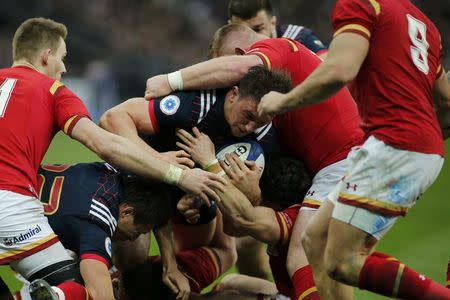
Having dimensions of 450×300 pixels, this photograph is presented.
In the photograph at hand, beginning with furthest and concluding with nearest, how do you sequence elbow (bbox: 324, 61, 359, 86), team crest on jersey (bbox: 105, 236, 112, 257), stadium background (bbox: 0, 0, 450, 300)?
stadium background (bbox: 0, 0, 450, 300) → team crest on jersey (bbox: 105, 236, 112, 257) → elbow (bbox: 324, 61, 359, 86)

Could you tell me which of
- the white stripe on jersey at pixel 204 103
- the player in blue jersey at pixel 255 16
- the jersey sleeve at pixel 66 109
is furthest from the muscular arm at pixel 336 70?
the player in blue jersey at pixel 255 16

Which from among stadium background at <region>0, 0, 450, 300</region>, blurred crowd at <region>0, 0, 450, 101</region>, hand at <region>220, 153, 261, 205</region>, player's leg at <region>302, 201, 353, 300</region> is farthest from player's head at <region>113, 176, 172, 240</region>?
blurred crowd at <region>0, 0, 450, 101</region>

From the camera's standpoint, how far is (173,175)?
192 inches

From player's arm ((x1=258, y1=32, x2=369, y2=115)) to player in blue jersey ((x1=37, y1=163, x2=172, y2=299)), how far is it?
1.19 metres

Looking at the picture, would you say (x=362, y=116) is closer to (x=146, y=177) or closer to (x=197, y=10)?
(x=146, y=177)

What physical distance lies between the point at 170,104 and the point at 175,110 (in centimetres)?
4

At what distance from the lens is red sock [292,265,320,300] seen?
4898mm

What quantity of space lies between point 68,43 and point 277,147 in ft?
37.4

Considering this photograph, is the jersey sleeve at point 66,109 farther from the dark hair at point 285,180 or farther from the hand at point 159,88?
the dark hair at point 285,180

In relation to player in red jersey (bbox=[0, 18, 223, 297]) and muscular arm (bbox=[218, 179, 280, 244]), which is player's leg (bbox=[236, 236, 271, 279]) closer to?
muscular arm (bbox=[218, 179, 280, 244])

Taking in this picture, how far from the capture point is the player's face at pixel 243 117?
4.96m

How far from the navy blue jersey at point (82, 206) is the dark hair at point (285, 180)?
33.9 inches

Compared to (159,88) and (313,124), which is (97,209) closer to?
(159,88)

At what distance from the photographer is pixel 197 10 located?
55.6 feet
